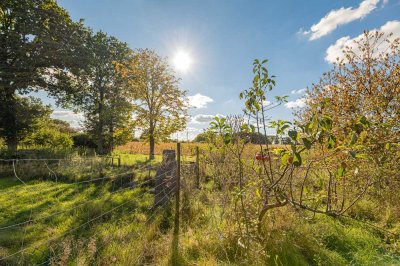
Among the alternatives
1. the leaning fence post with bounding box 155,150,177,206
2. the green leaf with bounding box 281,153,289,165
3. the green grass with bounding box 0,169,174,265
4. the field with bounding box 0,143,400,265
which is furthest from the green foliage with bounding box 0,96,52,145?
the green leaf with bounding box 281,153,289,165

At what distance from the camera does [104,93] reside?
860 inches

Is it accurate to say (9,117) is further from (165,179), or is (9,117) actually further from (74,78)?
(165,179)

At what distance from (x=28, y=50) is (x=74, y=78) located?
4.05 meters

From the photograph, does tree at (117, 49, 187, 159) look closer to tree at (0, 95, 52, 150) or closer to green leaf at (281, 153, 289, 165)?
tree at (0, 95, 52, 150)

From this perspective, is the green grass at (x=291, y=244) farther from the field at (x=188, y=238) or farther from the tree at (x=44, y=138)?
the tree at (x=44, y=138)

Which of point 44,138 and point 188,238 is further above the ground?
point 44,138

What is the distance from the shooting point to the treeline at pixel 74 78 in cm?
1548

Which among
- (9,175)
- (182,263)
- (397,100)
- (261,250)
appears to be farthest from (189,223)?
(9,175)

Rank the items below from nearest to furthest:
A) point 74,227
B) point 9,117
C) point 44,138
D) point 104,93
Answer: point 74,227 → point 9,117 → point 44,138 → point 104,93

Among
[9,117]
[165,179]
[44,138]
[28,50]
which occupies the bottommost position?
[165,179]

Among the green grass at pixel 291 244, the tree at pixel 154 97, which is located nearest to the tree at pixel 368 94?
the green grass at pixel 291 244

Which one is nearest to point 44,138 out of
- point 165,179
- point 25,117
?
point 25,117

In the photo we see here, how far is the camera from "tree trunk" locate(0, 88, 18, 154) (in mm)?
15281

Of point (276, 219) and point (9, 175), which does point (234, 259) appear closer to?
point (276, 219)
